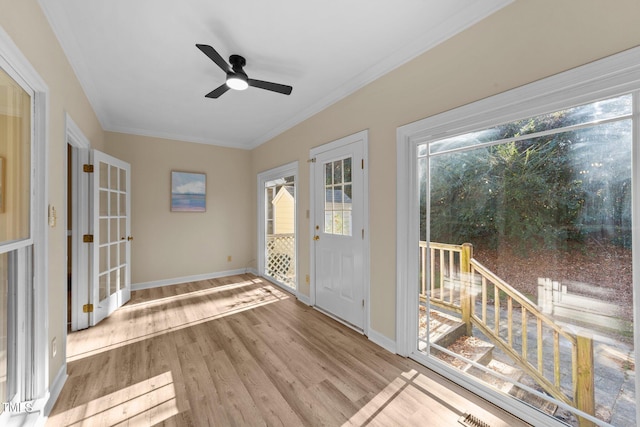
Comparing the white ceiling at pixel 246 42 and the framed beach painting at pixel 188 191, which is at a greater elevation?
the white ceiling at pixel 246 42

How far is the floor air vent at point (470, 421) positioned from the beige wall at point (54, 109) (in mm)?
2686

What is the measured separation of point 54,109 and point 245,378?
2402 millimetres

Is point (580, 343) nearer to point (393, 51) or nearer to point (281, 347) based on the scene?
point (281, 347)

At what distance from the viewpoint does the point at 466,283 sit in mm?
2051

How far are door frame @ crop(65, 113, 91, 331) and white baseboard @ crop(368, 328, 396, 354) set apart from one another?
10.1 ft

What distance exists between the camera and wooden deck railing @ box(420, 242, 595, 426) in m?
1.51

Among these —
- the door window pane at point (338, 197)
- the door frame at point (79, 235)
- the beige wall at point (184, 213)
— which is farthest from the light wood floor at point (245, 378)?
the beige wall at point (184, 213)

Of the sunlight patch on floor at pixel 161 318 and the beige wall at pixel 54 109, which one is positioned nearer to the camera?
the beige wall at pixel 54 109

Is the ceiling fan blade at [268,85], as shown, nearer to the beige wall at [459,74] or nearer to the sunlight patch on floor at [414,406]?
the beige wall at [459,74]

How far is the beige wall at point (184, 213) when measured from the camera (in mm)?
4320

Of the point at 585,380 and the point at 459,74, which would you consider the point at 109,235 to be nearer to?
the point at 459,74

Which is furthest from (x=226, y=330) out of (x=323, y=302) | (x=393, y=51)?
(x=393, y=51)

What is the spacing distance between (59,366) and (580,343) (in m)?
3.43

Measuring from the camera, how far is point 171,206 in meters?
4.59
